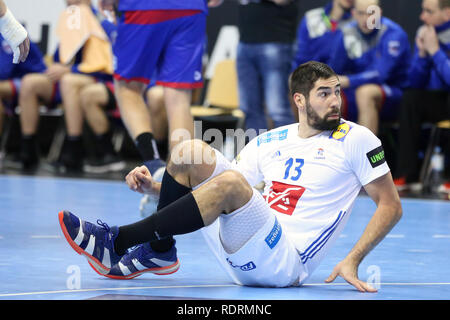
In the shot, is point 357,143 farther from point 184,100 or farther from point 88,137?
point 88,137

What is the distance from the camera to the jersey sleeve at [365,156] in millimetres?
3387

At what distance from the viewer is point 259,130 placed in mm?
7188

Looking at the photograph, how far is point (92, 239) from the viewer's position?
3201 millimetres

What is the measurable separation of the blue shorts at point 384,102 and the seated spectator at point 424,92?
23 cm

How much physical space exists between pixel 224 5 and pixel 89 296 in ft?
24.8

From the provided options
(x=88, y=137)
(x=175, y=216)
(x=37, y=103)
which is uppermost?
(x=175, y=216)

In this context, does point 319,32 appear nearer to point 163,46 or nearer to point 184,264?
point 163,46

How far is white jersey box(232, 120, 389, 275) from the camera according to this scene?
11.2 feet

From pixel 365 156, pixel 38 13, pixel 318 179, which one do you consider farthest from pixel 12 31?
pixel 38 13

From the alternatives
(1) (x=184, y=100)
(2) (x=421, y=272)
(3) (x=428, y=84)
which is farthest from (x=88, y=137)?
(2) (x=421, y=272)

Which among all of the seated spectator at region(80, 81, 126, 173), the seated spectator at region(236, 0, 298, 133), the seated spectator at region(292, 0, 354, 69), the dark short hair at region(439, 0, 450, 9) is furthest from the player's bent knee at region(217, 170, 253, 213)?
the seated spectator at region(80, 81, 126, 173)

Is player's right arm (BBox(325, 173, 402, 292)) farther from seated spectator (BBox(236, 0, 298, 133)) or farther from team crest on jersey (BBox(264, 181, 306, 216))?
seated spectator (BBox(236, 0, 298, 133))

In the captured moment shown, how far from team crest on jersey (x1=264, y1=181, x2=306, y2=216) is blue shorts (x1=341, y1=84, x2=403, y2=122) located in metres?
4.63

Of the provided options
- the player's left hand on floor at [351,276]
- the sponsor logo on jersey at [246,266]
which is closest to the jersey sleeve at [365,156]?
the player's left hand on floor at [351,276]
